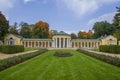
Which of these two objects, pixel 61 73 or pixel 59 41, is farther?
pixel 59 41

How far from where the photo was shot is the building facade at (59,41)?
73.8 m

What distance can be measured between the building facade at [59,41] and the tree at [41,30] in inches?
342

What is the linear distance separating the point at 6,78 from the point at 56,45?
63962 mm

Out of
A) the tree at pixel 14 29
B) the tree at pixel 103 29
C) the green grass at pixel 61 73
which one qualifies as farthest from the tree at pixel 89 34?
the green grass at pixel 61 73

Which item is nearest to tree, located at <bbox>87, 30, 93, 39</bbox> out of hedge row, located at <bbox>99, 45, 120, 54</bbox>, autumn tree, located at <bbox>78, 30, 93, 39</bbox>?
autumn tree, located at <bbox>78, 30, 93, 39</bbox>

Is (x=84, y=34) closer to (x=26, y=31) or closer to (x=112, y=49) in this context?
(x=26, y=31)

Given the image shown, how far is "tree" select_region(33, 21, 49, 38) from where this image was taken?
287 feet

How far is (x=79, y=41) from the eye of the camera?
7881 cm

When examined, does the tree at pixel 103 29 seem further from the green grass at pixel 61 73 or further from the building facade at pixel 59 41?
the green grass at pixel 61 73

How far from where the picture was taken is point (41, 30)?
88.6 metres

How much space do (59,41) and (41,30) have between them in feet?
51.1

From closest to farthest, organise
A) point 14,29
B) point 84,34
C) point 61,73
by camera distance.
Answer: point 61,73
point 14,29
point 84,34

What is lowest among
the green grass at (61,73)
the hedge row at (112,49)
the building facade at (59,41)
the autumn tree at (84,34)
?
the green grass at (61,73)

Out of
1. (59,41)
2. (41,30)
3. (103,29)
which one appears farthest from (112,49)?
(41,30)
